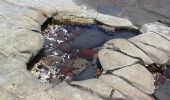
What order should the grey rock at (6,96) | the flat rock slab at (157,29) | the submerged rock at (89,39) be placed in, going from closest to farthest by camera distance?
the grey rock at (6,96) → the submerged rock at (89,39) → the flat rock slab at (157,29)

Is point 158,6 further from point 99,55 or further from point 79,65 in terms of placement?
point 79,65

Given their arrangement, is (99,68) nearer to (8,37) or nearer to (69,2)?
(8,37)

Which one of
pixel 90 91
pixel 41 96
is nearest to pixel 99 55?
pixel 90 91

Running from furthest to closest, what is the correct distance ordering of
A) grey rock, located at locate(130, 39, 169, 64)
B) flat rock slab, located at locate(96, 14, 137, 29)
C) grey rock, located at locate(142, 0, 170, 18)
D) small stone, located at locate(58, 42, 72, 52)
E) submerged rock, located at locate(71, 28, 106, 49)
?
1. grey rock, located at locate(142, 0, 170, 18)
2. flat rock slab, located at locate(96, 14, 137, 29)
3. submerged rock, located at locate(71, 28, 106, 49)
4. small stone, located at locate(58, 42, 72, 52)
5. grey rock, located at locate(130, 39, 169, 64)

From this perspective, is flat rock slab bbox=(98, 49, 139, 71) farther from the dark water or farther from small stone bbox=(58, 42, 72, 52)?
small stone bbox=(58, 42, 72, 52)

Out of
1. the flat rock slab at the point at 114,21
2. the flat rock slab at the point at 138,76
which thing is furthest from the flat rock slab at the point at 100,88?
the flat rock slab at the point at 114,21

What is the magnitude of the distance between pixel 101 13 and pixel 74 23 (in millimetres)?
499

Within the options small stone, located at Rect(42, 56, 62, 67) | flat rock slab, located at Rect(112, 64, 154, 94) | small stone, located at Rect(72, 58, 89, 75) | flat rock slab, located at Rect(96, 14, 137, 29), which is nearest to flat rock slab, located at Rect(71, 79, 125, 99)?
flat rock slab, located at Rect(112, 64, 154, 94)

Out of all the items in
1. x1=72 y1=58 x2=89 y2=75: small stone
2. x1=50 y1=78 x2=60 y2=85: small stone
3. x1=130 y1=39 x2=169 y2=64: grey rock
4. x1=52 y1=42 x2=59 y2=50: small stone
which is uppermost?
x1=130 y1=39 x2=169 y2=64: grey rock

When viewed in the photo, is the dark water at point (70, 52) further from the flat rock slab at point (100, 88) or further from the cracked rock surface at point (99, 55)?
the flat rock slab at point (100, 88)

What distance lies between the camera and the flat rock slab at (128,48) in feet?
14.0

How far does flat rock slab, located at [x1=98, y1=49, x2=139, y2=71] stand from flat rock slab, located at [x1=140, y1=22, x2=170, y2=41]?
85cm

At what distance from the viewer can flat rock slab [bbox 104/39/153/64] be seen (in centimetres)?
426

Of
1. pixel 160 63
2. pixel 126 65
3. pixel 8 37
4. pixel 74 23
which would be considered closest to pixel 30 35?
pixel 8 37
